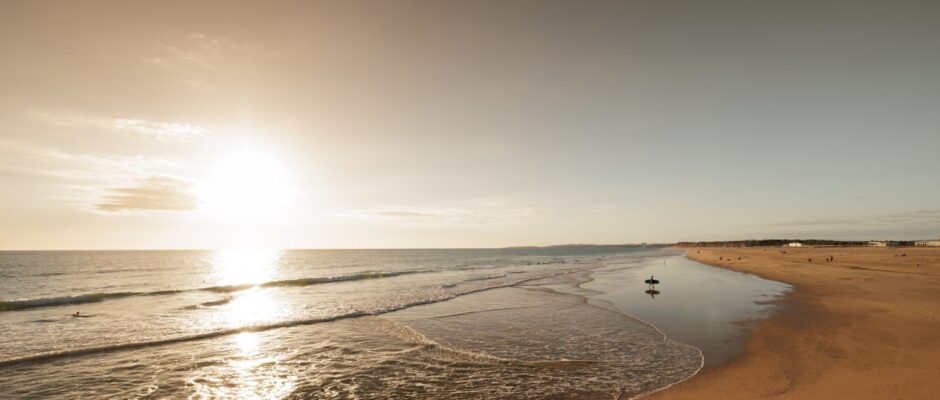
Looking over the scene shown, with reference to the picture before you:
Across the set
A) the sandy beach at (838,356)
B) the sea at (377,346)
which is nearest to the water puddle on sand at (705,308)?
the sea at (377,346)

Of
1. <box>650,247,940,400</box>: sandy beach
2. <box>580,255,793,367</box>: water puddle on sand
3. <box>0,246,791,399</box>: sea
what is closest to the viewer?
<box>650,247,940,400</box>: sandy beach

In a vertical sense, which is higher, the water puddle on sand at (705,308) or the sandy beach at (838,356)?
the sandy beach at (838,356)

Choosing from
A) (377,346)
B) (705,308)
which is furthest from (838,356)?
(377,346)

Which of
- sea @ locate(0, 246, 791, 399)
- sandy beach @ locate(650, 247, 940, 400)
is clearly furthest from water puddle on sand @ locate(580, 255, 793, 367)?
sandy beach @ locate(650, 247, 940, 400)

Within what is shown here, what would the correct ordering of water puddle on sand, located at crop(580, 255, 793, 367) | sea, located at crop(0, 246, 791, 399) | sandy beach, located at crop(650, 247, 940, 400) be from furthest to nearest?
water puddle on sand, located at crop(580, 255, 793, 367), sea, located at crop(0, 246, 791, 399), sandy beach, located at crop(650, 247, 940, 400)

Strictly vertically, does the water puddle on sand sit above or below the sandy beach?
below

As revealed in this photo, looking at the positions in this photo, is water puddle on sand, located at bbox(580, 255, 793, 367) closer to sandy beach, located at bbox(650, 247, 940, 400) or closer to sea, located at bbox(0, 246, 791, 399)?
sea, located at bbox(0, 246, 791, 399)

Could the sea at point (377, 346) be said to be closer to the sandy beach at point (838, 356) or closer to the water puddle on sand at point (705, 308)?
the water puddle on sand at point (705, 308)

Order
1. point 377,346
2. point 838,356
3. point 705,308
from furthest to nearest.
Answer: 1. point 705,308
2. point 377,346
3. point 838,356

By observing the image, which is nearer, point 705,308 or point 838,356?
point 838,356

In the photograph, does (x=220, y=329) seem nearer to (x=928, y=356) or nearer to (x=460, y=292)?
(x=460, y=292)

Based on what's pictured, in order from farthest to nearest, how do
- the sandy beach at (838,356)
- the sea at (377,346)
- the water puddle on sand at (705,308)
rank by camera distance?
the water puddle on sand at (705,308)
the sea at (377,346)
the sandy beach at (838,356)

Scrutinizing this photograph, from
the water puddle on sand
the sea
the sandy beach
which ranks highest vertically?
the sandy beach

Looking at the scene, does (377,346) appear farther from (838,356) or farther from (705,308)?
(705,308)
